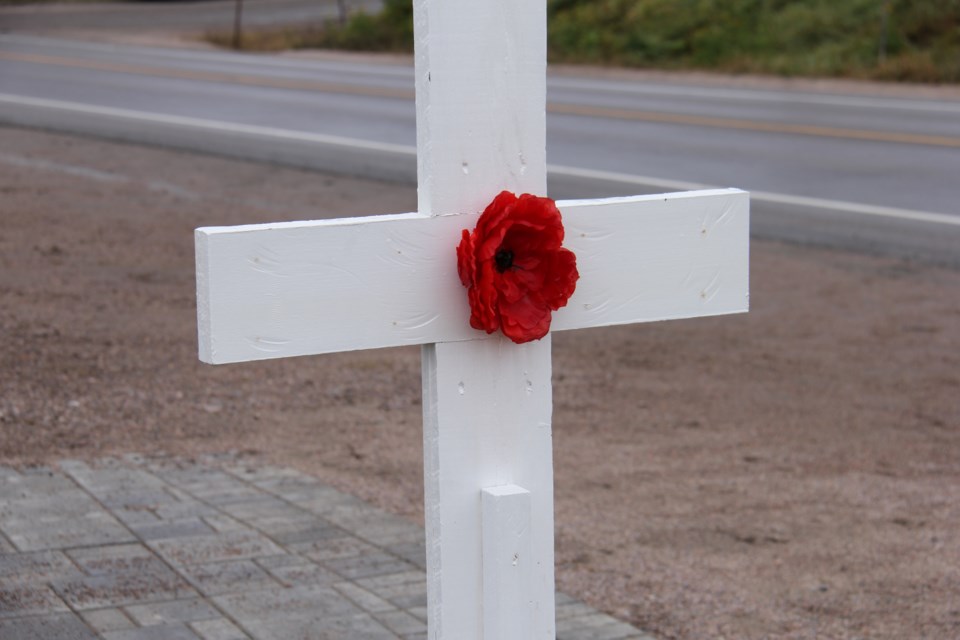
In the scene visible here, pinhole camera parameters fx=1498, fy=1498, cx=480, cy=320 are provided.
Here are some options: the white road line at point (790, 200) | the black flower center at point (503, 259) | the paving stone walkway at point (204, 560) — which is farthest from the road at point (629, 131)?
the black flower center at point (503, 259)

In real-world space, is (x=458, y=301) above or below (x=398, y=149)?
above

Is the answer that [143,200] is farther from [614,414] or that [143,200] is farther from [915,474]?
[915,474]

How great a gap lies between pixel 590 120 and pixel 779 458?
13.3m

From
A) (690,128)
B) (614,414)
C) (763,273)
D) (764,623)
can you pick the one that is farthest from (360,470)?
(690,128)

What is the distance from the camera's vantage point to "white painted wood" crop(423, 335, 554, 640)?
8.25 ft

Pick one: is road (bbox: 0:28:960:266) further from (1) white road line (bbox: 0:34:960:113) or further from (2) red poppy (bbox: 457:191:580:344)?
(2) red poppy (bbox: 457:191:580:344)

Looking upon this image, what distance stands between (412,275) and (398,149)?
13.7 metres

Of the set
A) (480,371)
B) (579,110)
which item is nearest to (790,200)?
(579,110)

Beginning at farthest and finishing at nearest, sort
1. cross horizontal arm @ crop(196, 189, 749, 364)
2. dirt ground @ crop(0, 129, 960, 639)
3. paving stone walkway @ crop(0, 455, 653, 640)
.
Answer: dirt ground @ crop(0, 129, 960, 639), paving stone walkway @ crop(0, 455, 653, 640), cross horizontal arm @ crop(196, 189, 749, 364)

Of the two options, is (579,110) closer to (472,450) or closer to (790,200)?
(790,200)

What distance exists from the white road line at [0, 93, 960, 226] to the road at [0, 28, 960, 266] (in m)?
0.03

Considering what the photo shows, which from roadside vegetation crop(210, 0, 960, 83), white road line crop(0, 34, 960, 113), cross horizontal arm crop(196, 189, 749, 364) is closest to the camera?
cross horizontal arm crop(196, 189, 749, 364)

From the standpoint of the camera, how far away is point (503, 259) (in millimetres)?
2479

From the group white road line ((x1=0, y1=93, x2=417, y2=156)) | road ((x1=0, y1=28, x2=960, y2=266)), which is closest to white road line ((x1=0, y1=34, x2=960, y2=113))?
road ((x1=0, y1=28, x2=960, y2=266))
